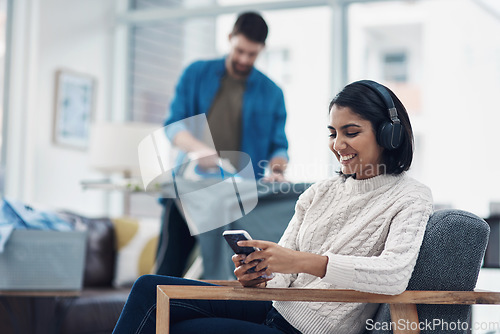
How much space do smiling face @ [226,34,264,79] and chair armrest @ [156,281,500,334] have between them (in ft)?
5.02

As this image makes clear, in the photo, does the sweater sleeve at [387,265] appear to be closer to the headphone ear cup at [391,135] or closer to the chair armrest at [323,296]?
the chair armrest at [323,296]

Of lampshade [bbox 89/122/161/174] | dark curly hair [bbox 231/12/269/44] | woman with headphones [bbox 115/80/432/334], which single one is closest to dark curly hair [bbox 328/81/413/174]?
woman with headphones [bbox 115/80/432/334]

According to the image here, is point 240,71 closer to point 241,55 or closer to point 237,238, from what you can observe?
point 241,55

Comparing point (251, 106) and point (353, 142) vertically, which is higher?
point (251, 106)

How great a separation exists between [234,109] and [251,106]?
0.08 metres

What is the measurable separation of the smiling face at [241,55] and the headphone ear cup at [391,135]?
51.3 inches

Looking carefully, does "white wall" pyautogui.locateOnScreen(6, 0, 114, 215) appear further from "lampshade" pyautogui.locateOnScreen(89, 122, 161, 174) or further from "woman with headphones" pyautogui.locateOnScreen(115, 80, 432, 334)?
"woman with headphones" pyautogui.locateOnScreen(115, 80, 432, 334)

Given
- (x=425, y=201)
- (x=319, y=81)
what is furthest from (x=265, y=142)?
(x=319, y=81)

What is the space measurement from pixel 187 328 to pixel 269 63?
3733 millimetres

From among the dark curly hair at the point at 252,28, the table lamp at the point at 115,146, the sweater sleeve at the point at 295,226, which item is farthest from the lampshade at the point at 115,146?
the sweater sleeve at the point at 295,226

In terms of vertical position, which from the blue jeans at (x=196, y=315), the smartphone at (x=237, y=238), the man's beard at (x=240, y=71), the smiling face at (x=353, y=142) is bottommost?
the blue jeans at (x=196, y=315)

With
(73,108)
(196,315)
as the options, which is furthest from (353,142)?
(73,108)

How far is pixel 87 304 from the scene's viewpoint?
317 centimetres

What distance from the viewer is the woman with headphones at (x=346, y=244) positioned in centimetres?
139
